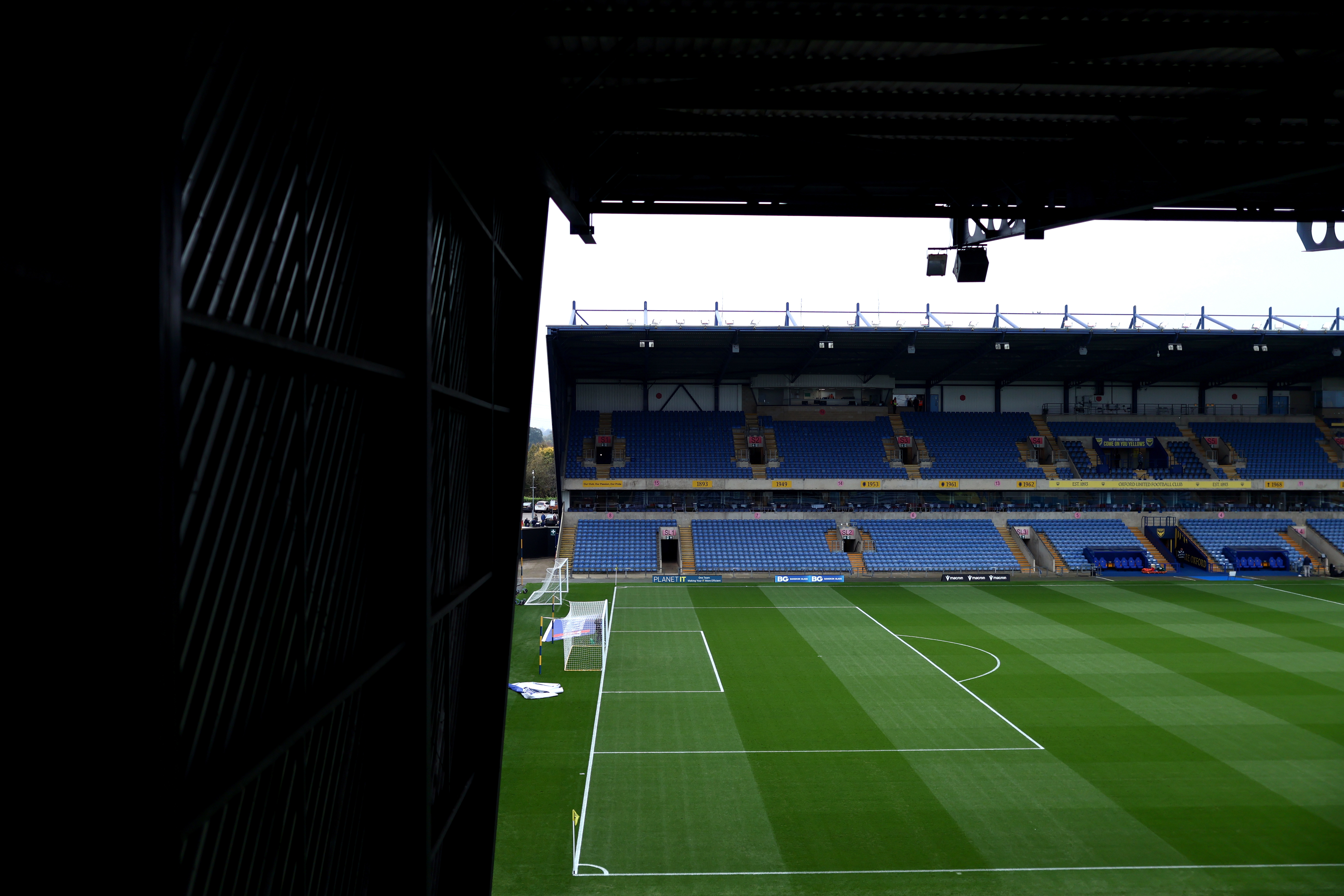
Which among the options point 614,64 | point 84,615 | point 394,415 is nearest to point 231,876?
point 84,615

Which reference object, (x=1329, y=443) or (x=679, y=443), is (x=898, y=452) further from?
(x=1329, y=443)

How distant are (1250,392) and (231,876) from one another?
6578cm

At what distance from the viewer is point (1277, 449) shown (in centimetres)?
4969

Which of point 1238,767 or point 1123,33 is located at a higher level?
point 1123,33

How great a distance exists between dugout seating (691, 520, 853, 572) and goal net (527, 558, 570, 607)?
7529mm

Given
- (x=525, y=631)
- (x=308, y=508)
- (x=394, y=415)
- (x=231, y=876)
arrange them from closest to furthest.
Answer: (x=231, y=876)
(x=308, y=508)
(x=394, y=415)
(x=525, y=631)

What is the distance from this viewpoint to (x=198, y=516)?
9.17 feet

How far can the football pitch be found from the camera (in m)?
12.8

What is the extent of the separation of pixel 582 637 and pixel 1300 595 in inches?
1397

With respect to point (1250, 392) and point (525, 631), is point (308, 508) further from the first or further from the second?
point (1250, 392)

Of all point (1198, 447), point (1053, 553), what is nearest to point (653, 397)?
point (1053, 553)

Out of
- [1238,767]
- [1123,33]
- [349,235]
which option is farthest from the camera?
[1238,767]

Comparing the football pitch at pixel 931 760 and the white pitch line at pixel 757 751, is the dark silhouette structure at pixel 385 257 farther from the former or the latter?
the white pitch line at pixel 757 751

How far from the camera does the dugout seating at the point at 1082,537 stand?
43000 mm
